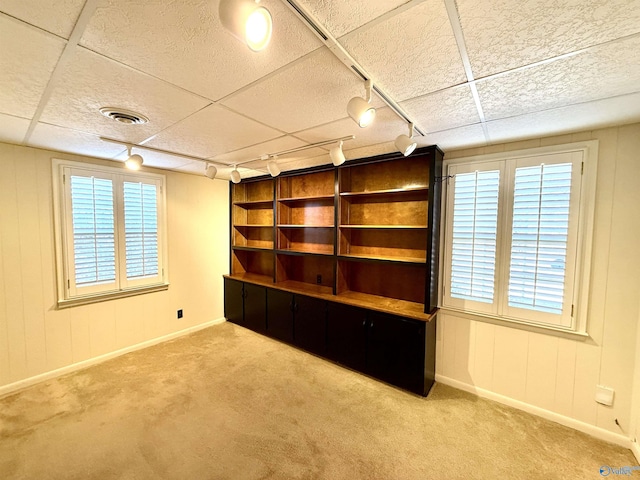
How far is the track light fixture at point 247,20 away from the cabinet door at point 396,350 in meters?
2.43

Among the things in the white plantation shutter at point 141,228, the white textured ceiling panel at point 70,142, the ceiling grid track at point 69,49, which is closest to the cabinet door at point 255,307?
the white plantation shutter at point 141,228

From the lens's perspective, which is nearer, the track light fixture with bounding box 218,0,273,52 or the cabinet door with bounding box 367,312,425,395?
the track light fixture with bounding box 218,0,273,52

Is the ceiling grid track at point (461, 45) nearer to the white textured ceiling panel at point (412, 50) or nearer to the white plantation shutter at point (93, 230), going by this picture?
the white textured ceiling panel at point (412, 50)

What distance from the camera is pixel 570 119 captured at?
6.06 feet

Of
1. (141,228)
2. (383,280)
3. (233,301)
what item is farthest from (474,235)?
(141,228)

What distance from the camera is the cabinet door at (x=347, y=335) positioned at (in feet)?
9.25

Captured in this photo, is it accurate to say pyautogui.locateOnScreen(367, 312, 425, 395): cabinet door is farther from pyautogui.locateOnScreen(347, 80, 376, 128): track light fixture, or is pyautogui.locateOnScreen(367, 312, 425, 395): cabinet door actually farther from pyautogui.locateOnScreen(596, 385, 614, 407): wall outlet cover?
pyautogui.locateOnScreen(347, 80, 376, 128): track light fixture

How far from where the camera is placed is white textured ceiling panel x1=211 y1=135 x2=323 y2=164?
2.35m

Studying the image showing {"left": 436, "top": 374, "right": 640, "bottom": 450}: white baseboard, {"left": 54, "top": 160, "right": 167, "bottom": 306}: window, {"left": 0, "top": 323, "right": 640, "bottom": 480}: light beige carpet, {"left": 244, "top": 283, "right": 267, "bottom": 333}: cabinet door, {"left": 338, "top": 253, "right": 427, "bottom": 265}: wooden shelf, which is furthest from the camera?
{"left": 244, "top": 283, "right": 267, "bottom": 333}: cabinet door

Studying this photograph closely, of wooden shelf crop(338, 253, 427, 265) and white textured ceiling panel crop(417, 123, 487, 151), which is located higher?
white textured ceiling panel crop(417, 123, 487, 151)

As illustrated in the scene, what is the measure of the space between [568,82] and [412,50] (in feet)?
3.13

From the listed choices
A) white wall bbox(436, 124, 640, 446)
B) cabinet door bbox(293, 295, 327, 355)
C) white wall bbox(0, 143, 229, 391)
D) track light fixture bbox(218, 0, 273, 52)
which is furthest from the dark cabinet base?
track light fixture bbox(218, 0, 273, 52)

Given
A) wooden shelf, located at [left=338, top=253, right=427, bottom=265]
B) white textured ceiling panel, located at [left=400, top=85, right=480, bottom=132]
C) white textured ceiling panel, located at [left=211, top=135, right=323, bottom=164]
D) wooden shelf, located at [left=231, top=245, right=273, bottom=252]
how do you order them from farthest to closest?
1. wooden shelf, located at [left=231, top=245, right=273, bottom=252]
2. wooden shelf, located at [left=338, top=253, right=427, bottom=265]
3. white textured ceiling panel, located at [left=211, top=135, right=323, bottom=164]
4. white textured ceiling panel, located at [left=400, top=85, right=480, bottom=132]

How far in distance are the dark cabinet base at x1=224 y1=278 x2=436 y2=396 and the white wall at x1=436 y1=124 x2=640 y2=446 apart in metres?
0.78
